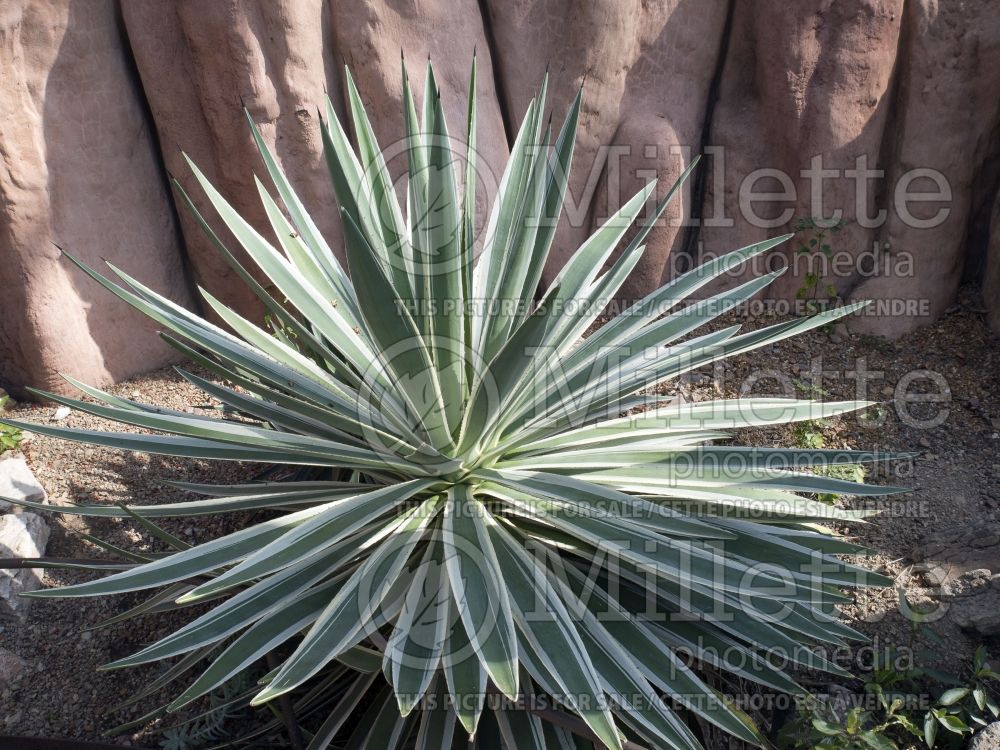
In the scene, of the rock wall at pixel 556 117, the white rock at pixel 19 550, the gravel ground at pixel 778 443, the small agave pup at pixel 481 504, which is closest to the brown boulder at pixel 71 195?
the rock wall at pixel 556 117

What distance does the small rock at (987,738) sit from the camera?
1.63 m

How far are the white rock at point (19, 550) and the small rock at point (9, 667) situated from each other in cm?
12

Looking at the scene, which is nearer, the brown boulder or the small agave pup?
the small agave pup

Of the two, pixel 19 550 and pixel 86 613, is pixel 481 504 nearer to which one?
pixel 86 613

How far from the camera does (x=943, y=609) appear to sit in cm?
202

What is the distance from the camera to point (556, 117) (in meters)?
2.84

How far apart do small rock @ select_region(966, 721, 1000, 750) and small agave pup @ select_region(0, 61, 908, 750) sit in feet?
0.99

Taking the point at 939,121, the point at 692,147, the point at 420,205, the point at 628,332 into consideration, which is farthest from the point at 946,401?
the point at 420,205

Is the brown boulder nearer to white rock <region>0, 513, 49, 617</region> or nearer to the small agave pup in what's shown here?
white rock <region>0, 513, 49, 617</region>

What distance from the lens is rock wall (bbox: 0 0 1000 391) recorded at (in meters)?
2.50

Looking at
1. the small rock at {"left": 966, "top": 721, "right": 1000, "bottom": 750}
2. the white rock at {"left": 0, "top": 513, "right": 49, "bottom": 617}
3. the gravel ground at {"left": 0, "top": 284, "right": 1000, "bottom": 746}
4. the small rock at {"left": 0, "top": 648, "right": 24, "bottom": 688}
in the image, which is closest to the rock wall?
the gravel ground at {"left": 0, "top": 284, "right": 1000, "bottom": 746}

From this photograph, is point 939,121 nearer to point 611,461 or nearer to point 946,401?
point 946,401

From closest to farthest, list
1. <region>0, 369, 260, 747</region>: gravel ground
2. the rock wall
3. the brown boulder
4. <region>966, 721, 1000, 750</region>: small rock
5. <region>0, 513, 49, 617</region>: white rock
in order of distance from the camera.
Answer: <region>966, 721, 1000, 750</region>: small rock < <region>0, 369, 260, 747</region>: gravel ground < <region>0, 513, 49, 617</region>: white rock < the brown boulder < the rock wall

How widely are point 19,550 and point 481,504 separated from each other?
1286mm
